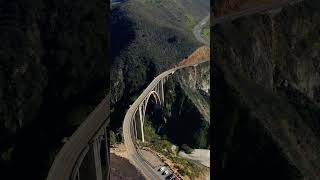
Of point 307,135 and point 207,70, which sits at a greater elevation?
point 207,70

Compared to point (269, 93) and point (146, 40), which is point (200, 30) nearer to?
point (146, 40)

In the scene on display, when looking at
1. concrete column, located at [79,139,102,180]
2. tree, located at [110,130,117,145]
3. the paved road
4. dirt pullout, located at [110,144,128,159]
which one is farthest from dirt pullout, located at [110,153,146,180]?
the paved road

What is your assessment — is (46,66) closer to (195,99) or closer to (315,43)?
(195,99)

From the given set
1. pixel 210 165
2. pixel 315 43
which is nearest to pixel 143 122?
pixel 210 165

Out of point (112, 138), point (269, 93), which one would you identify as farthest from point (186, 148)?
point (269, 93)

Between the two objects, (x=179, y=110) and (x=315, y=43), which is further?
(x=179, y=110)

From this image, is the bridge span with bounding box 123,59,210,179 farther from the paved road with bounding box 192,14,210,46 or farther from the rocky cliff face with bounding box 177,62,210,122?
the paved road with bounding box 192,14,210,46
